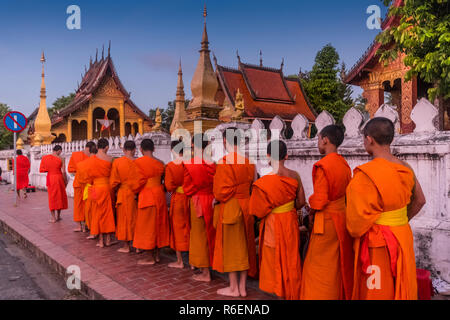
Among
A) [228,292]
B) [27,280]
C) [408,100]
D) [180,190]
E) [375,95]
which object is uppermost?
[375,95]

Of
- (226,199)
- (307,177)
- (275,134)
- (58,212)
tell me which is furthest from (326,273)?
(58,212)

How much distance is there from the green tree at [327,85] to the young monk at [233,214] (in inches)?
875

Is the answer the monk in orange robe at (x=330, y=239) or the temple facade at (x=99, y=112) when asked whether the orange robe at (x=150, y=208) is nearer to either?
the monk in orange robe at (x=330, y=239)

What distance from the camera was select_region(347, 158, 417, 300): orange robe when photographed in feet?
8.11

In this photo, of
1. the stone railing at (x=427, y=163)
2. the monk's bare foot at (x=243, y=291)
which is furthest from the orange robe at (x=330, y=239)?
the stone railing at (x=427, y=163)

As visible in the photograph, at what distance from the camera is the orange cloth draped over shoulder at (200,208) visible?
424 centimetres

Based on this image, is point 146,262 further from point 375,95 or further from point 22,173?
point 375,95

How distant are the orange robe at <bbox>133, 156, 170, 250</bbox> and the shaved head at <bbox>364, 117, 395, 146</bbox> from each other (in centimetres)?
309

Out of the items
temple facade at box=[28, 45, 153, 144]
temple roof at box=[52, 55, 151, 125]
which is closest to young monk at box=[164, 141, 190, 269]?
temple facade at box=[28, 45, 153, 144]

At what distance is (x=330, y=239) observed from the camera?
117 inches

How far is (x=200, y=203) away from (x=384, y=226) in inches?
88.2

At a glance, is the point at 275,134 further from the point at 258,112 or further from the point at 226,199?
the point at 258,112

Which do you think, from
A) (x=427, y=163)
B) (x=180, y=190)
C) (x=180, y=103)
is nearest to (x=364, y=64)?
(x=180, y=103)
